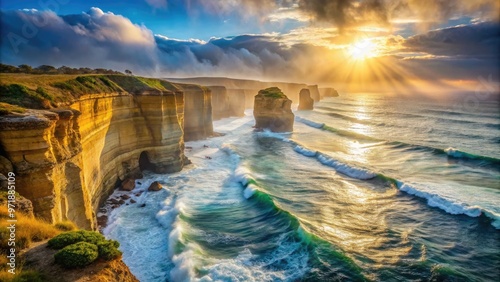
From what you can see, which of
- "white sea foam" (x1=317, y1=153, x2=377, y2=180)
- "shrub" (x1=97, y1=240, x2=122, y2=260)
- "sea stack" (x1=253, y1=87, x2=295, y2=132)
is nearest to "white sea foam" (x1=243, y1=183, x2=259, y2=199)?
"white sea foam" (x1=317, y1=153, x2=377, y2=180)

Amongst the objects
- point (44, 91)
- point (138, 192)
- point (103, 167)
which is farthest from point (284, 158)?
point (44, 91)

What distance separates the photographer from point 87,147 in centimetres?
1850

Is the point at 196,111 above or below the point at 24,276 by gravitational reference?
above

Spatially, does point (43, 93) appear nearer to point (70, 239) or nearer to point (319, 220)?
point (70, 239)

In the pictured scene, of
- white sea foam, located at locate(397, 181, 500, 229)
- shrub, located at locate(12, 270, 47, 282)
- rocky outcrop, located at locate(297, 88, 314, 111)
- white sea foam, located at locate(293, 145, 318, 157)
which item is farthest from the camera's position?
rocky outcrop, located at locate(297, 88, 314, 111)

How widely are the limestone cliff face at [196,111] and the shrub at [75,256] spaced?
37.7m

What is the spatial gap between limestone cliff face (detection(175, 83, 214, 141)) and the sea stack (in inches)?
447

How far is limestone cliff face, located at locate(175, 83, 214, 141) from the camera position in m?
45.3

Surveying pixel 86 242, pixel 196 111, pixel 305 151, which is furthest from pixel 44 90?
pixel 196 111

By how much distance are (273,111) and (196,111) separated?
16.1m

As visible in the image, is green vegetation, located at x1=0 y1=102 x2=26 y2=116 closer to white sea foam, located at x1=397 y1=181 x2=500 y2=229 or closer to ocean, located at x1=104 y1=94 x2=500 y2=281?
ocean, located at x1=104 y1=94 x2=500 y2=281

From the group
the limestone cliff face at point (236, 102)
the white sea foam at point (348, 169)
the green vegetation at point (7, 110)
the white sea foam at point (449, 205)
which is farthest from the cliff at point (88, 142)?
the limestone cliff face at point (236, 102)

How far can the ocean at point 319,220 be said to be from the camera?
1438 centimetres

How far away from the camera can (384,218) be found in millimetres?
19906
